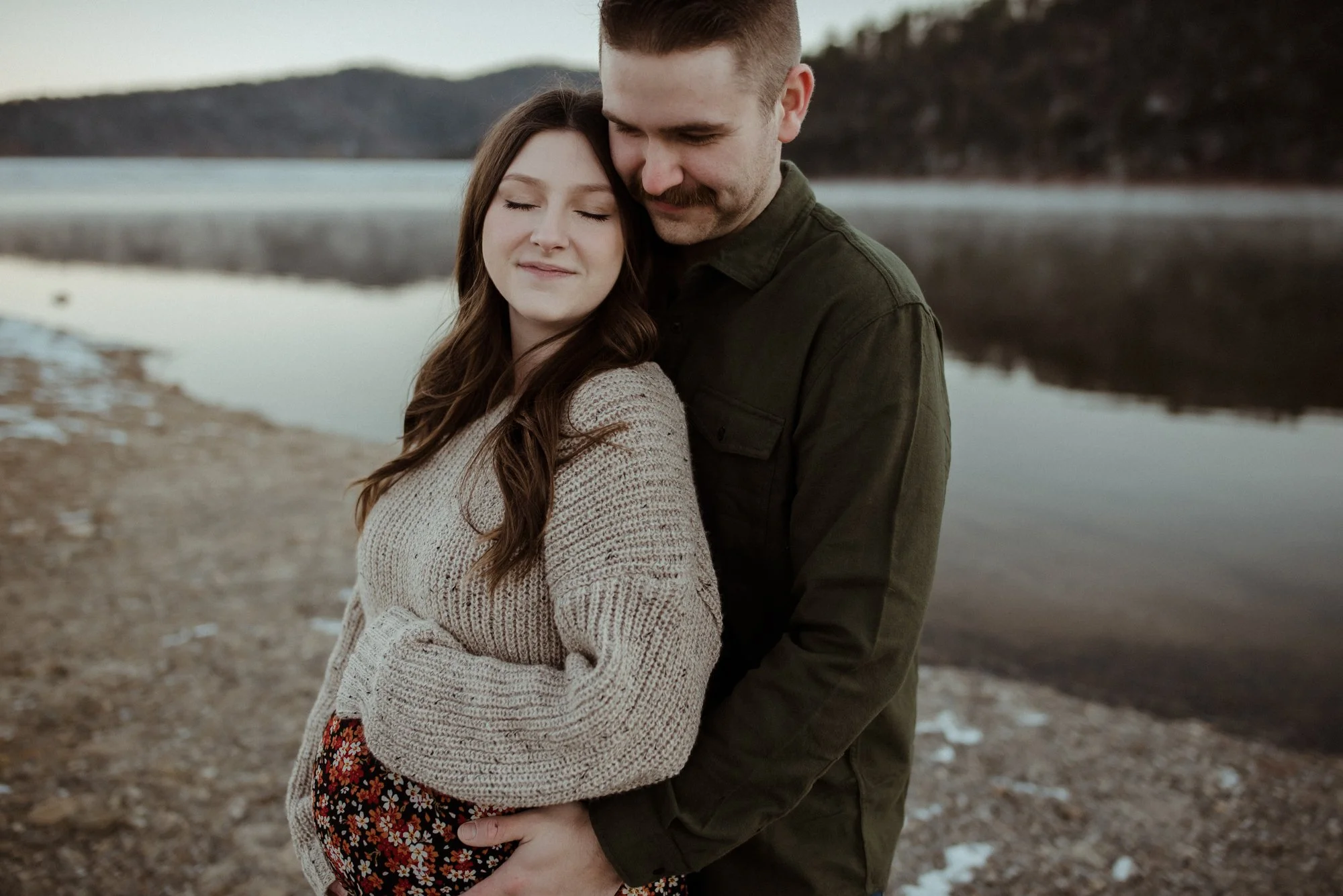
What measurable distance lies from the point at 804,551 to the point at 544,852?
2.12 feet

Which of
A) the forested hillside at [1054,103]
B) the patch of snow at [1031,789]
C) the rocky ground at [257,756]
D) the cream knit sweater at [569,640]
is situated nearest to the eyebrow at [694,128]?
the cream knit sweater at [569,640]

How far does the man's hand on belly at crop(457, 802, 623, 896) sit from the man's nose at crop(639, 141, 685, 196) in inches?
43.9

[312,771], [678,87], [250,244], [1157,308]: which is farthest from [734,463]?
[250,244]

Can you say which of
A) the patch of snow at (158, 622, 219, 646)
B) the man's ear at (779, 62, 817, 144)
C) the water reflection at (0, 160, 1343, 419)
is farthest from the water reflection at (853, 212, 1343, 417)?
the man's ear at (779, 62, 817, 144)

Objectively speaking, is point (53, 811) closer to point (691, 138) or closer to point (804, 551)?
point (804, 551)

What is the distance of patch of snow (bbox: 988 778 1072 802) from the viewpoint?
3.75 m

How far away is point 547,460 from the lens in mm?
1635

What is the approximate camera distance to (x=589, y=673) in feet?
4.75

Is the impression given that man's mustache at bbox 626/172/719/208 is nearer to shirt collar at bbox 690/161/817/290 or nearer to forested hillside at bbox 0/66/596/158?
shirt collar at bbox 690/161/817/290

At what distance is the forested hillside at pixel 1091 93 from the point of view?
7000 centimetres

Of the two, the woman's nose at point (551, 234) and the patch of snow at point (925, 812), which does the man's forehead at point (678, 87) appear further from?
the patch of snow at point (925, 812)

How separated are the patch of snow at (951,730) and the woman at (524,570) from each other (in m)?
2.72

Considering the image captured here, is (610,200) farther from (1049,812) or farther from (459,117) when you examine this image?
(459,117)

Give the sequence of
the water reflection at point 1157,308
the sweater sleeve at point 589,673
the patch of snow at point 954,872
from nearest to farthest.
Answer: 1. the sweater sleeve at point 589,673
2. the patch of snow at point 954,872
3. the water reflection at point 1157,308
